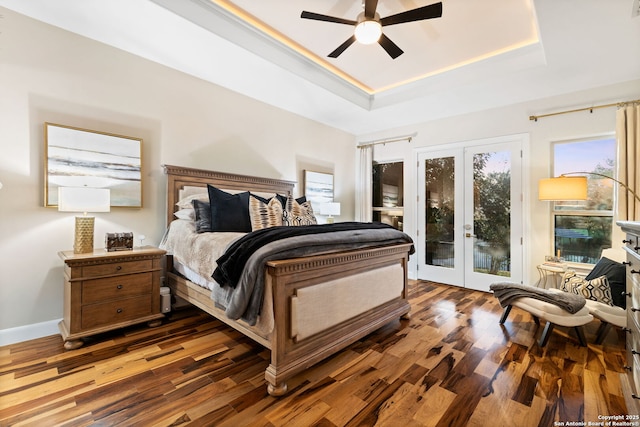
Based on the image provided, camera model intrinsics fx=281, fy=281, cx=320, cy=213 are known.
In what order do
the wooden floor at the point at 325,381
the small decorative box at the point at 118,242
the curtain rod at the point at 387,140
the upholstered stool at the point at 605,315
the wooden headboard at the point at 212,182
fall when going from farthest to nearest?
1. the curtain rod at the point at 387,140
2. the wooden headboard at the point at 212,182
3. the small decorative box at the point at 118,242
4. the upholstered stool at the point at 605,315
5. the wooden floor at the point at 325,381

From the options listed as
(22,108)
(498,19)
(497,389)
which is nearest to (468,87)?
(498,19)

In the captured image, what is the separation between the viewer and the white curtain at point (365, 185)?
218 inches

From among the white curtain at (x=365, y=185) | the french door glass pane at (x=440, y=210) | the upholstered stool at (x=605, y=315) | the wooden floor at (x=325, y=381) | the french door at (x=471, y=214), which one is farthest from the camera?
the white curtain at (x=365, y=185)

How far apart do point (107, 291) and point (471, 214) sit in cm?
468

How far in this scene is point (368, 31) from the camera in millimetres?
2400

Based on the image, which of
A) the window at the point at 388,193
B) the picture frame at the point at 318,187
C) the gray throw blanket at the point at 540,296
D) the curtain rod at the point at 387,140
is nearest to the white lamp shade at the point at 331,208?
the picture frame at the point at 318,187

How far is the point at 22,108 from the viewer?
7.88ft

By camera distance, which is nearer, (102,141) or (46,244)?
(46,244)

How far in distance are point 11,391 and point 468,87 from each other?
5047 millimetres

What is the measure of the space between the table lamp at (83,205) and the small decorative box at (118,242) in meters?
0.13

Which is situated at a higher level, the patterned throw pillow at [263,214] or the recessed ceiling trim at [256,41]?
the recessed ceiling trim at [256,41]

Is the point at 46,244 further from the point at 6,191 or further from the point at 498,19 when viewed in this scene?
the point at 498,19

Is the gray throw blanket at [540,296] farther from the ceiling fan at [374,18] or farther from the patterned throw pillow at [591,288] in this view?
the ceiling fan at [374,18]

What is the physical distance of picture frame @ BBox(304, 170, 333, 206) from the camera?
4871 millimetres
